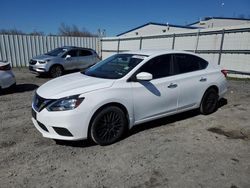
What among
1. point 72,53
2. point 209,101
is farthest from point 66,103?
point 72,53

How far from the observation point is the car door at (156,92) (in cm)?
452

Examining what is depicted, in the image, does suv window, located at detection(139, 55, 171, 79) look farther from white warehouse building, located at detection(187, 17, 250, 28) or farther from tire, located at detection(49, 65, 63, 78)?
white warehouse building, located at detection(187, 17, 250, 28)

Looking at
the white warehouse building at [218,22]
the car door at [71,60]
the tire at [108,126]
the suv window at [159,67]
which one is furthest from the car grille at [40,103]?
the white warehouse building at [218,22]

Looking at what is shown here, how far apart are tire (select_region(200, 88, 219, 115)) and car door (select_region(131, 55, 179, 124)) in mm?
1077

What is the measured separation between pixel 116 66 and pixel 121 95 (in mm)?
984

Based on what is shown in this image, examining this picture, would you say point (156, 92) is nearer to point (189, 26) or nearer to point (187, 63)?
point (187, 63)

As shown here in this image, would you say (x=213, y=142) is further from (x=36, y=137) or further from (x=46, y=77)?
(x=46, y=77)

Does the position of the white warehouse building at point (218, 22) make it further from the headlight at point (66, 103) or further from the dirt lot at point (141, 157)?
the headlight at point (66, 103)

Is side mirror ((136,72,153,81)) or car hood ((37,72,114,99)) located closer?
car hood ((37,72,114,99))

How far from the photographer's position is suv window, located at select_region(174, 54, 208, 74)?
525 centimetres

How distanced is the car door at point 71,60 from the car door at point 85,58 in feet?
0.89

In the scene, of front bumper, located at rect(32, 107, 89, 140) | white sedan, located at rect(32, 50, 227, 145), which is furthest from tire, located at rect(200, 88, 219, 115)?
front bumper, located at rect(32, 107, 89, 140)

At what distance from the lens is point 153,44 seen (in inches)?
650

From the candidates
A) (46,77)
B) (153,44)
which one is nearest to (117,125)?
(46,77)
